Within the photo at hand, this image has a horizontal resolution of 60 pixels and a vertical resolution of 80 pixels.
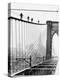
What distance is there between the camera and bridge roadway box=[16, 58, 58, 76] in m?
2.23

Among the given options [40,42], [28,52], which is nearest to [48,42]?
[40,42]

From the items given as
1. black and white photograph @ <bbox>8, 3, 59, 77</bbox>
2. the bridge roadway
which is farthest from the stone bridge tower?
the bridge roadway

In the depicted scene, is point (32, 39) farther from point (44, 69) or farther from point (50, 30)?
point (44, 69)

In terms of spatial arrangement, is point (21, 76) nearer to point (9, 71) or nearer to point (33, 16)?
point (9, 71)

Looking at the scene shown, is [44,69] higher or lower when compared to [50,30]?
lower

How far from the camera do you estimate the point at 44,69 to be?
7.48ft

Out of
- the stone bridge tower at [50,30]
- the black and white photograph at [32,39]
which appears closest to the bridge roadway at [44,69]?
the black and white photograph at [32,39]

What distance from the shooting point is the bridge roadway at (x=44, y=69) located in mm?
2229

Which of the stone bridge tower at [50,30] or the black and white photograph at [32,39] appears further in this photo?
the stone bridge tower at [50,30]

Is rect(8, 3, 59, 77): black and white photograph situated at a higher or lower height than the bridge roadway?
higher

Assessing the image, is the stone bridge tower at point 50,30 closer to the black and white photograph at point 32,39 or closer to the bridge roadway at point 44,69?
the black and white photograph at point 32,39

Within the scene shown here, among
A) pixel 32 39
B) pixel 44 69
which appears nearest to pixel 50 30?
pixel 32 39

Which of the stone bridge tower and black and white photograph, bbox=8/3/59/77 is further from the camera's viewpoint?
the stone bridge tower

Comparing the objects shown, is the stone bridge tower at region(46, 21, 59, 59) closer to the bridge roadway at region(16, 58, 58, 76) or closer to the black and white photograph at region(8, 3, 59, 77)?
the black and white photograph at region(8, 3, 59, 77)
